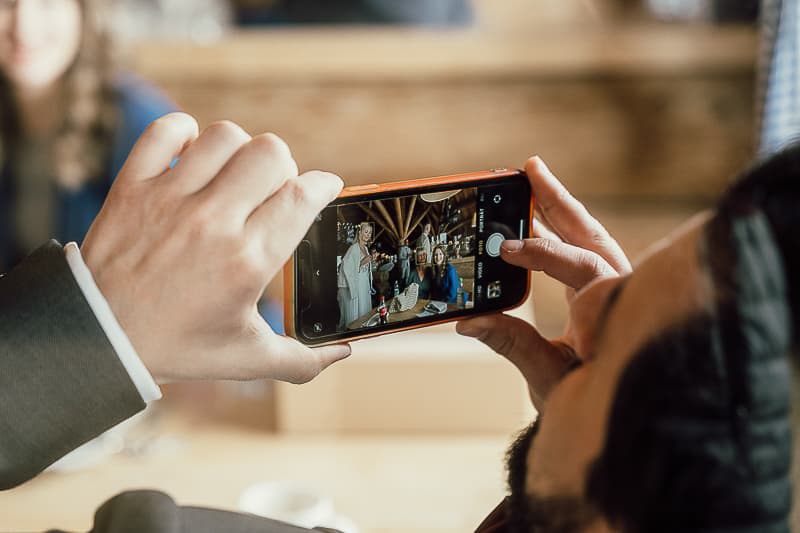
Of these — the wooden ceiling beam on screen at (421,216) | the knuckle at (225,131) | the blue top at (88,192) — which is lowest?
the blue top at (88,192)

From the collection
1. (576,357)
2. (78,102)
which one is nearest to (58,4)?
(78,102)

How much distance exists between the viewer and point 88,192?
1.39 m

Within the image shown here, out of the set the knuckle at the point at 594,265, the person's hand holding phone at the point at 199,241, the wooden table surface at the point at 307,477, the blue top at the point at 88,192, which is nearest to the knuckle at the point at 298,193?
the person's hand holding phone at the point at 199,241

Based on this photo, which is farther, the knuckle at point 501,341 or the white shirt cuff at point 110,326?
the knuckle at point 501,341

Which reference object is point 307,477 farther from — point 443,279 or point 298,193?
point 298,193

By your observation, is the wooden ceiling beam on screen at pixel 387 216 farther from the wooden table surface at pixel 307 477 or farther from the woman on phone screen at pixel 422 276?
the wooden table surface at pixel 307 477

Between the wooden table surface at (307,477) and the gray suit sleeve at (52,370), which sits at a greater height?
the gray suit sleeve at (52,370)

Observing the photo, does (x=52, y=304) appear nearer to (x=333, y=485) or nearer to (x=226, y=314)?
(x=226, y=314)

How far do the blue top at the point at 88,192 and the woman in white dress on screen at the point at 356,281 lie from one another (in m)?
0.88

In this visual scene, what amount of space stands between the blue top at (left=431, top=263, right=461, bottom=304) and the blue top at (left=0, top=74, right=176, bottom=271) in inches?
35.4

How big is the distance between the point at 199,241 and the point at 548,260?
0.26 meters

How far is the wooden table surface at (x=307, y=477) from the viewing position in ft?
2.68

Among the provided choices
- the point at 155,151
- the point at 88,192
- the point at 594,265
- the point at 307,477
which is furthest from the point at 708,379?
the point at 88,192

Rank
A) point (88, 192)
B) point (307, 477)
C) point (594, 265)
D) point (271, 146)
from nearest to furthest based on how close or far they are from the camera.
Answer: point (271, 146) < point (594, 265) < point (307, 477) < point (88, 192)
